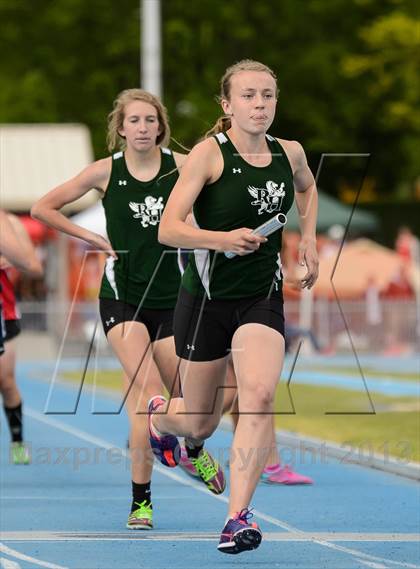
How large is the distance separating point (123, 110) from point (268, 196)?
1.94 meters

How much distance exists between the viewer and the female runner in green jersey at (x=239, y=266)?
7770mm

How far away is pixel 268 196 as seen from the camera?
26.2ft

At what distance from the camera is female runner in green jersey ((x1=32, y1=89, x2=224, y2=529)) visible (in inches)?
373

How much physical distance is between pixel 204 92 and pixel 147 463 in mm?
38663

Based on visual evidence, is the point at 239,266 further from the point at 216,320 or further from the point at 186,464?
the point at 186,464

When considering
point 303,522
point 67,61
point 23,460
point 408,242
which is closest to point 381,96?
point 67,61

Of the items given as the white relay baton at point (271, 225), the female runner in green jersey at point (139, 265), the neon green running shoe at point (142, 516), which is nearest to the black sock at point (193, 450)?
the female runner in green jersey at point (139, 265)

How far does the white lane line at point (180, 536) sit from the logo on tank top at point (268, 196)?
6.74ft

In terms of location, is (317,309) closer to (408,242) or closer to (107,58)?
(408,242)

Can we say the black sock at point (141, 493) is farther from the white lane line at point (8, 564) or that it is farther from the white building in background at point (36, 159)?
the white building in background at point (36, 159)

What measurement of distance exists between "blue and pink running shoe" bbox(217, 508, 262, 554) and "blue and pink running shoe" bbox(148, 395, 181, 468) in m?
1.59

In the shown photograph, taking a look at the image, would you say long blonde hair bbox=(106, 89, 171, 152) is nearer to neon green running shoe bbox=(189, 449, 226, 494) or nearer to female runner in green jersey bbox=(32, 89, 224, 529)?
female runner in green jersey bbox=(32, 89, 224, 529)

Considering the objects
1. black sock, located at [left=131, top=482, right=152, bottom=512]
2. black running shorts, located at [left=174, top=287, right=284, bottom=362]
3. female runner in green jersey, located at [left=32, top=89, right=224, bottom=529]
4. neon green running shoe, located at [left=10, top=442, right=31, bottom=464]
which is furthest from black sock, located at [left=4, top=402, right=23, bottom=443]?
black running shorts, located at [left=174, top=287, right=284, bottom=362]

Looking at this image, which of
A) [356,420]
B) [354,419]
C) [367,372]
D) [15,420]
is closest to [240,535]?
[15,420]
